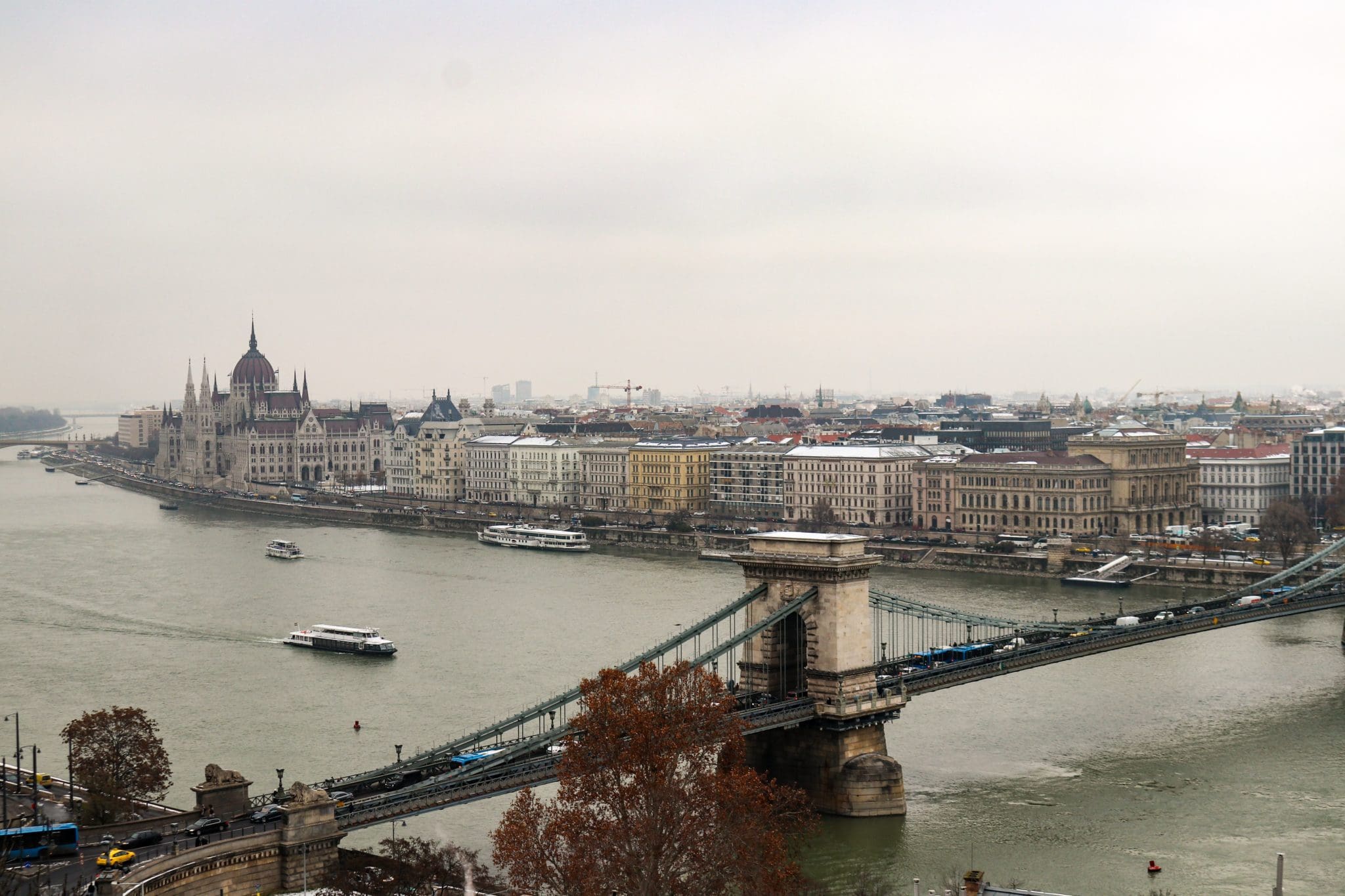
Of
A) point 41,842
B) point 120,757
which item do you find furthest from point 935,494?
point 41,842

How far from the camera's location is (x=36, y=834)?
14.6 meters

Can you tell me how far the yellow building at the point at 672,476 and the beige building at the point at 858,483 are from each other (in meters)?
4.94

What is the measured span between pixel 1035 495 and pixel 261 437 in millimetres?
48119

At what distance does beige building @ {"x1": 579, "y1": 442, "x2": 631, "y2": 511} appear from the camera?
207 ft

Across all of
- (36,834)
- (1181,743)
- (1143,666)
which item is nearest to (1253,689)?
(1143,666)

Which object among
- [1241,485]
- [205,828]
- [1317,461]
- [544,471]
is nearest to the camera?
[205,828]

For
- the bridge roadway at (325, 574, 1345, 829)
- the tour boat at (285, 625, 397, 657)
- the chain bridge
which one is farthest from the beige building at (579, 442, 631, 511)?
the chain bridge

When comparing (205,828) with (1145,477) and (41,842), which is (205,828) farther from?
(1145,477)

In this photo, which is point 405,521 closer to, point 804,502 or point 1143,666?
point 804,502

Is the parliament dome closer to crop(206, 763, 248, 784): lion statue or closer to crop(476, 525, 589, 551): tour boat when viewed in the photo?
crop(476, 525, 589, 551): tour boat

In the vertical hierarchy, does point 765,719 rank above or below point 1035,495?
below

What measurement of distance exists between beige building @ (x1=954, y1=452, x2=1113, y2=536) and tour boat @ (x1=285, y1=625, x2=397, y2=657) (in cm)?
2432

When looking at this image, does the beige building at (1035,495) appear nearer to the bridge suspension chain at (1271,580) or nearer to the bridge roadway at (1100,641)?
the bridge suspension chain at (1271,580)

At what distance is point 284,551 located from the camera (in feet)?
158
